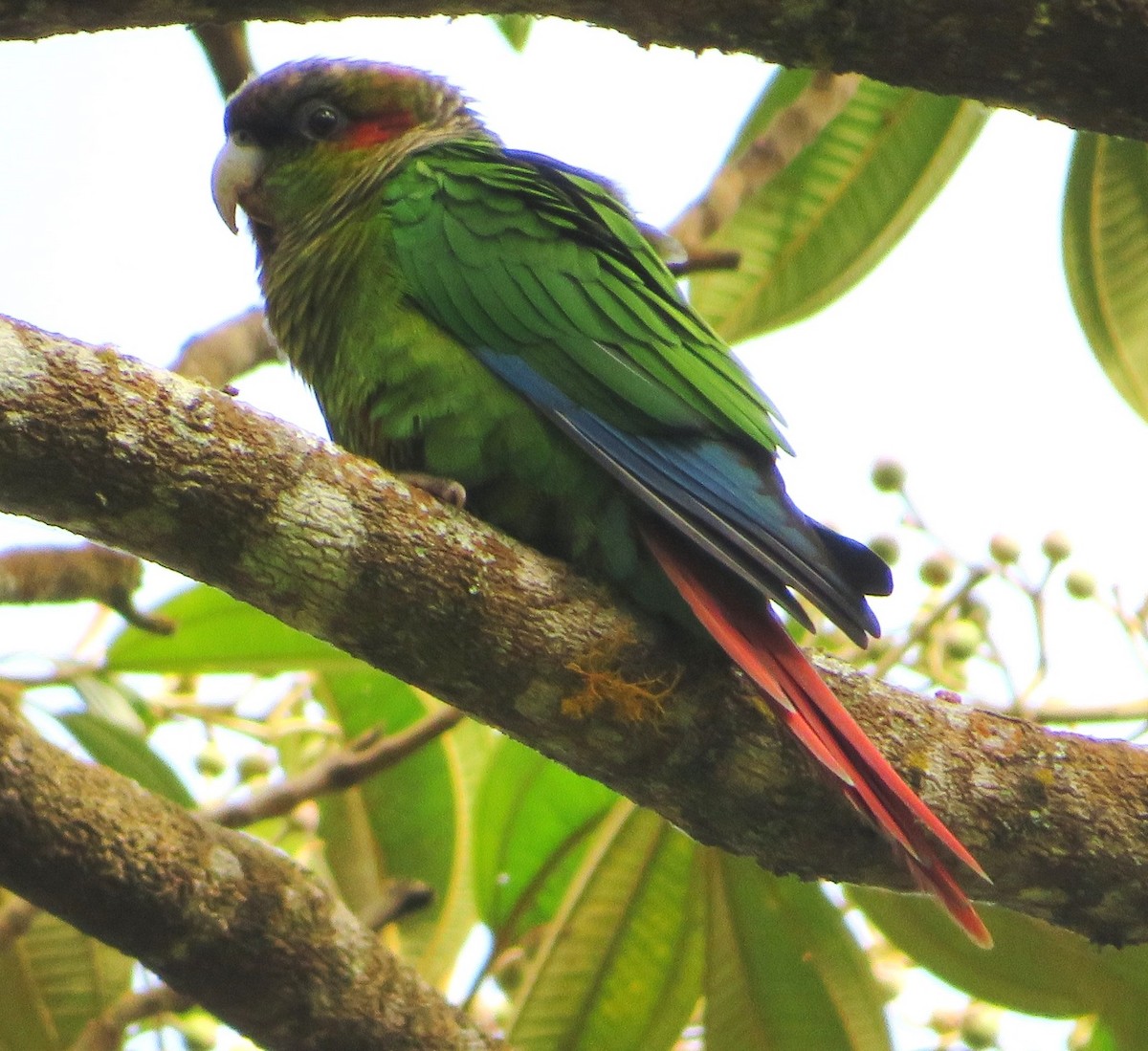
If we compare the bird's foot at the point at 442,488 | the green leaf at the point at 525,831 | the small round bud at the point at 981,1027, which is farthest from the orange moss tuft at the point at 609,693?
the small round bud at the point at 981,1027

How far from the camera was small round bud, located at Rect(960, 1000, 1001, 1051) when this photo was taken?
3098 millimetres

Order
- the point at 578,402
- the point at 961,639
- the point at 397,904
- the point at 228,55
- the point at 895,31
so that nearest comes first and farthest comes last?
the point at 895,31 → the point at 578,402 → the point at 397,904 → the point at 961,639 → the point at 228,55

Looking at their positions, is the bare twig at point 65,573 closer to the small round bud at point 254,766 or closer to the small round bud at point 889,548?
the small round bud at point 254,766

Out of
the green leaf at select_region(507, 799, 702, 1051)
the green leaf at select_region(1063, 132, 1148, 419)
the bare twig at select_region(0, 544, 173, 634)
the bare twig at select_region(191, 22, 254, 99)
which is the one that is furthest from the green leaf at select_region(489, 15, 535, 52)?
the green leaf at select_region(507, 799, 702, 1051)

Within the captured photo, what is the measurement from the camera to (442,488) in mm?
2129

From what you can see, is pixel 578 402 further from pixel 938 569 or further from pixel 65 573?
pixel 938 569

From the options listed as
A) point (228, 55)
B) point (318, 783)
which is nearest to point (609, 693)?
point (318, 783)

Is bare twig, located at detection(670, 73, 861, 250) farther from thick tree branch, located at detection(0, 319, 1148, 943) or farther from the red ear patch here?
thick tree branch, located at detection(0, 319, 1148, 943)

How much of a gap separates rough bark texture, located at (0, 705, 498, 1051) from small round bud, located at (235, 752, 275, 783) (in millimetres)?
1008

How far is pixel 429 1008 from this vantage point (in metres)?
2.25

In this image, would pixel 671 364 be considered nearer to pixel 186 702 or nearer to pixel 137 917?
pixel 137 917

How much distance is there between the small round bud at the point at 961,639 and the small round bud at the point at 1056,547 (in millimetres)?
249

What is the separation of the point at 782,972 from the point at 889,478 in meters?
1.25

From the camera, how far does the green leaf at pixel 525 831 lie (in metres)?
2.97
